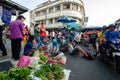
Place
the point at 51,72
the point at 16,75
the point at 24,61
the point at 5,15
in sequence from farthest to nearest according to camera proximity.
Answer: the point at 5,15 < the point at 24,61 < the point at 51,72 < the point at 16,75

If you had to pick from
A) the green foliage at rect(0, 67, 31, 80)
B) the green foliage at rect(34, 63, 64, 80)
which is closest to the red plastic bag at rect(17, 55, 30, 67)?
the green foliage at rect(34, 63, 64, 80)

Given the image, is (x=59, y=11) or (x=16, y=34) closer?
(x=16, y=34)

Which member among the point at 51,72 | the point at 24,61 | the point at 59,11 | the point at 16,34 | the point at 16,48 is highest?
the point at 59,11

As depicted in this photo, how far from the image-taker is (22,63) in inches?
228

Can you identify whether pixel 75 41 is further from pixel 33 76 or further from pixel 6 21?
pixel 33 76

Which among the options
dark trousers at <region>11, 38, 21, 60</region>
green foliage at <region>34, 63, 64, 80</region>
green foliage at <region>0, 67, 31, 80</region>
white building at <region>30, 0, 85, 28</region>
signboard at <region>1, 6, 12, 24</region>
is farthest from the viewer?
white building at <region>30, 0, 85, 28</region>

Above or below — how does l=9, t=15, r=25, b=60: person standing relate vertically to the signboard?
below

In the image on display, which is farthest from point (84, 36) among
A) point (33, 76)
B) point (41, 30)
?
point (33, 76)

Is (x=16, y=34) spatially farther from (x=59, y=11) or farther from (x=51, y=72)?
(x=59, y=11)

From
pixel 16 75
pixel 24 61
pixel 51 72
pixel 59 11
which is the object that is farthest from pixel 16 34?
pixel 59 11

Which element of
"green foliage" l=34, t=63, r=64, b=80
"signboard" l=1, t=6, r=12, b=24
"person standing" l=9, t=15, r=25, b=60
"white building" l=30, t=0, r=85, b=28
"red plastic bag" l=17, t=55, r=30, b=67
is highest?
"white building" l=30, t=0, r=85, b=28

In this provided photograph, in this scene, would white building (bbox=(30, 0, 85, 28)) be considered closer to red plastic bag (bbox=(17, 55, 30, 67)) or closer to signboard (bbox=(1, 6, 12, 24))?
Result: signboard (bbox=(1, 6, 12, 24))

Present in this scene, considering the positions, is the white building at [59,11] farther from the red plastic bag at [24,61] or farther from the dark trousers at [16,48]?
the red plastic bag at [24,61]

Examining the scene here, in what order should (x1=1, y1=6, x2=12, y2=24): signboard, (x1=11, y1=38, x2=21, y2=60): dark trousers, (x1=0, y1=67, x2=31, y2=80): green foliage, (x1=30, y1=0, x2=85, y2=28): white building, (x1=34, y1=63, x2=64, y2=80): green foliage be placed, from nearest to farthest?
(x1=0, y1=67, x2=31, y2=80): green foliage → (x1=34, y1=63, x2=64, y2=80): green foliage → (x1=11, y1=38, x2=21, y2=60): dark trousers → (x1=1, y1=6, x2=12, y2=24): signboard → (x1=30, y1=0, x2=85, y2=28): white building
